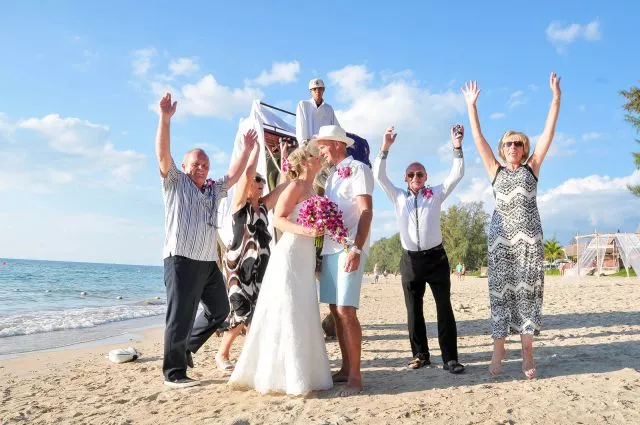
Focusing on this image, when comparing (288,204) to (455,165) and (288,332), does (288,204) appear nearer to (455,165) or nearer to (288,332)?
(288,332)

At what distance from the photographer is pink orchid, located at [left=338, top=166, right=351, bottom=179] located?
423 centimetres

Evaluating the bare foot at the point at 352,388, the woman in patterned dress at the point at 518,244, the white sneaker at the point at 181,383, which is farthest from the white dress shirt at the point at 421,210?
the white sneaker at the point at 181,383

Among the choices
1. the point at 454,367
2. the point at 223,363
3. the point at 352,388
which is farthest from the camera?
the point at 223,363

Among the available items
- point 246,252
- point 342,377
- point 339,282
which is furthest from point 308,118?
point 342,377

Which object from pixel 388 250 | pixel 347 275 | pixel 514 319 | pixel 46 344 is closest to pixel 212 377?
pixel 347 275

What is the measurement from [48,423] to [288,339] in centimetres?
189

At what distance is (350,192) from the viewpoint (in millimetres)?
4250

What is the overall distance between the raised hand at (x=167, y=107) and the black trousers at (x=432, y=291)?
2.67m

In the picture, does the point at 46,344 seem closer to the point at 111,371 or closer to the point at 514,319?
the point at 111,371

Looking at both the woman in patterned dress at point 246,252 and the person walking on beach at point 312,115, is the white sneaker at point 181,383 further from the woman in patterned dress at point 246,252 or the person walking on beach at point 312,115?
the person walking on beach at point 312,115

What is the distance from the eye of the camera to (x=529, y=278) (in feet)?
14.0

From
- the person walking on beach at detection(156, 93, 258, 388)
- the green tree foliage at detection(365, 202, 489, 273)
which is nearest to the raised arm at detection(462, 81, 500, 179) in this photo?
the person walking on beach at detection(156, 93, 258, 388)

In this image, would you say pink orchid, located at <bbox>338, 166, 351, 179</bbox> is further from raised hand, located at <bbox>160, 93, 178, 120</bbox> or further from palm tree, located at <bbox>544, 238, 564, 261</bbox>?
palm tree, located at <bbox>544, 238, 564, 261</bbox>

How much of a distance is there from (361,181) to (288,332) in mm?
1379
